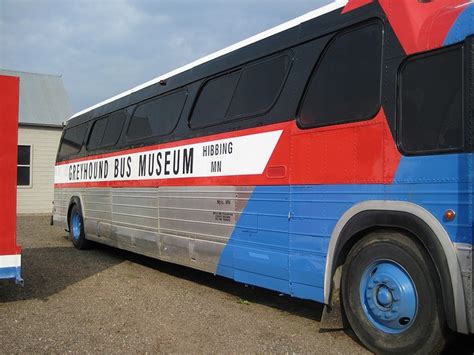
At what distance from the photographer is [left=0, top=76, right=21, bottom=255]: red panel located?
5941 millimetres

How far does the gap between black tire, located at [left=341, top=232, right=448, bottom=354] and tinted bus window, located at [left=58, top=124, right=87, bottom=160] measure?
8417mm

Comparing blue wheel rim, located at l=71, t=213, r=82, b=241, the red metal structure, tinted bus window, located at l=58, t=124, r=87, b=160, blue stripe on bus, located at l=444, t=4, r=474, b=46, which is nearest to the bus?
blue stripe on bus, located at l=444, t=4, r=474, b=46

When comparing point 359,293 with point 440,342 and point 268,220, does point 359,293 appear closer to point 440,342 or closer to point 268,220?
point 440,342

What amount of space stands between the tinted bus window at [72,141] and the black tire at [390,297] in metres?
8.42

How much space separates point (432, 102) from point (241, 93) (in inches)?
105

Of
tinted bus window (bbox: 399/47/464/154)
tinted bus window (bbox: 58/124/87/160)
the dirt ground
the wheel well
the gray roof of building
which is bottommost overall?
the dirt ground

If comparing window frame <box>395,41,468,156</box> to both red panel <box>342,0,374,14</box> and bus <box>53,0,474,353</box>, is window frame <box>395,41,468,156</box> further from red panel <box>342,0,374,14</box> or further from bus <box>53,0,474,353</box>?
red panel <box>342,0,374,14</box>

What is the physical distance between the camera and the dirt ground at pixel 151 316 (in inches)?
183

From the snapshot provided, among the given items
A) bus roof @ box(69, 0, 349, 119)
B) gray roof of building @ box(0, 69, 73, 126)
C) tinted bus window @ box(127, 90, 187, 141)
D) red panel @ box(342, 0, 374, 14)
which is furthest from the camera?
gray roof of building @ box(0, 69, 73, 126)

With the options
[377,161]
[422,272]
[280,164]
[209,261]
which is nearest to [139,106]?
[209,261]

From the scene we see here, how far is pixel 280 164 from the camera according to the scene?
209 inches

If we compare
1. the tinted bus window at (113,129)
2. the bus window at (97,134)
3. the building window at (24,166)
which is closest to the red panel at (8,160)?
the tinted bus window at (113,129)

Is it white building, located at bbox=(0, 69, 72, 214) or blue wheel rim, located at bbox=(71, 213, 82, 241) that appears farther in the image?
white building, located at bbox=(0, 69, 72, 214)

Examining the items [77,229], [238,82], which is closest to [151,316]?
[238,82]
